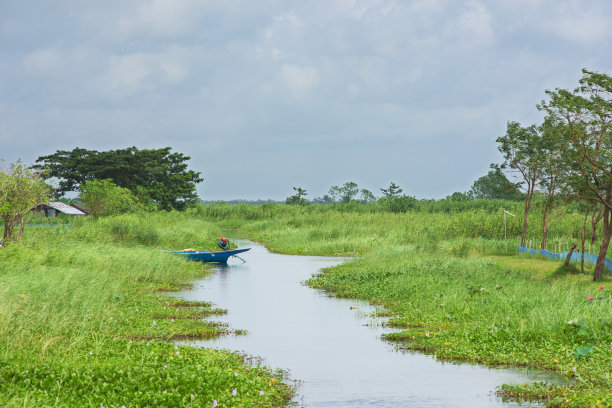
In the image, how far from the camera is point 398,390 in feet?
30.5

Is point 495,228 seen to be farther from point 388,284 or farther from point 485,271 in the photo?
point 388,284

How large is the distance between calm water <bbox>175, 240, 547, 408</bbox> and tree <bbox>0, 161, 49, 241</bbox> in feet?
25.0

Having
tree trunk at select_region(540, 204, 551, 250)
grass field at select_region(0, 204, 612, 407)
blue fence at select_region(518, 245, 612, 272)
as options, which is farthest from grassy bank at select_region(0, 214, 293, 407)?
tree trunk at select_region(540, 204, 551, 250)

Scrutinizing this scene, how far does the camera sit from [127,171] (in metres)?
64.3

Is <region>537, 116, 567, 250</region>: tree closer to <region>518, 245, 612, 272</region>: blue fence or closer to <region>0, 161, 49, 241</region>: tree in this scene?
<region>518, 245, 612, 272</region>: blue fence

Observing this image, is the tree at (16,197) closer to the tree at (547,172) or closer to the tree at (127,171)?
the tree at (547,172)

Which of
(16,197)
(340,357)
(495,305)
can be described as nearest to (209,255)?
(16,197)

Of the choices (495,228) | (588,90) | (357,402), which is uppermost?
(588,90)

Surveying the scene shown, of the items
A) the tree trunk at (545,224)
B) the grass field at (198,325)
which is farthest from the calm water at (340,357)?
the tree trunk at (545,224)

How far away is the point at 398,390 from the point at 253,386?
2.10 meters

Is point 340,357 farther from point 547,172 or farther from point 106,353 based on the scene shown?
point 547,172

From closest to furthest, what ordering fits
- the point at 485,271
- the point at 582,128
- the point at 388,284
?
the point at 582,128 → the point at 388,284 → the point at 485,271

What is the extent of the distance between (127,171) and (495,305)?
2161 inches

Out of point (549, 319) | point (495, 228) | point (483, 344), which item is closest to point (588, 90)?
point (549, 319)
